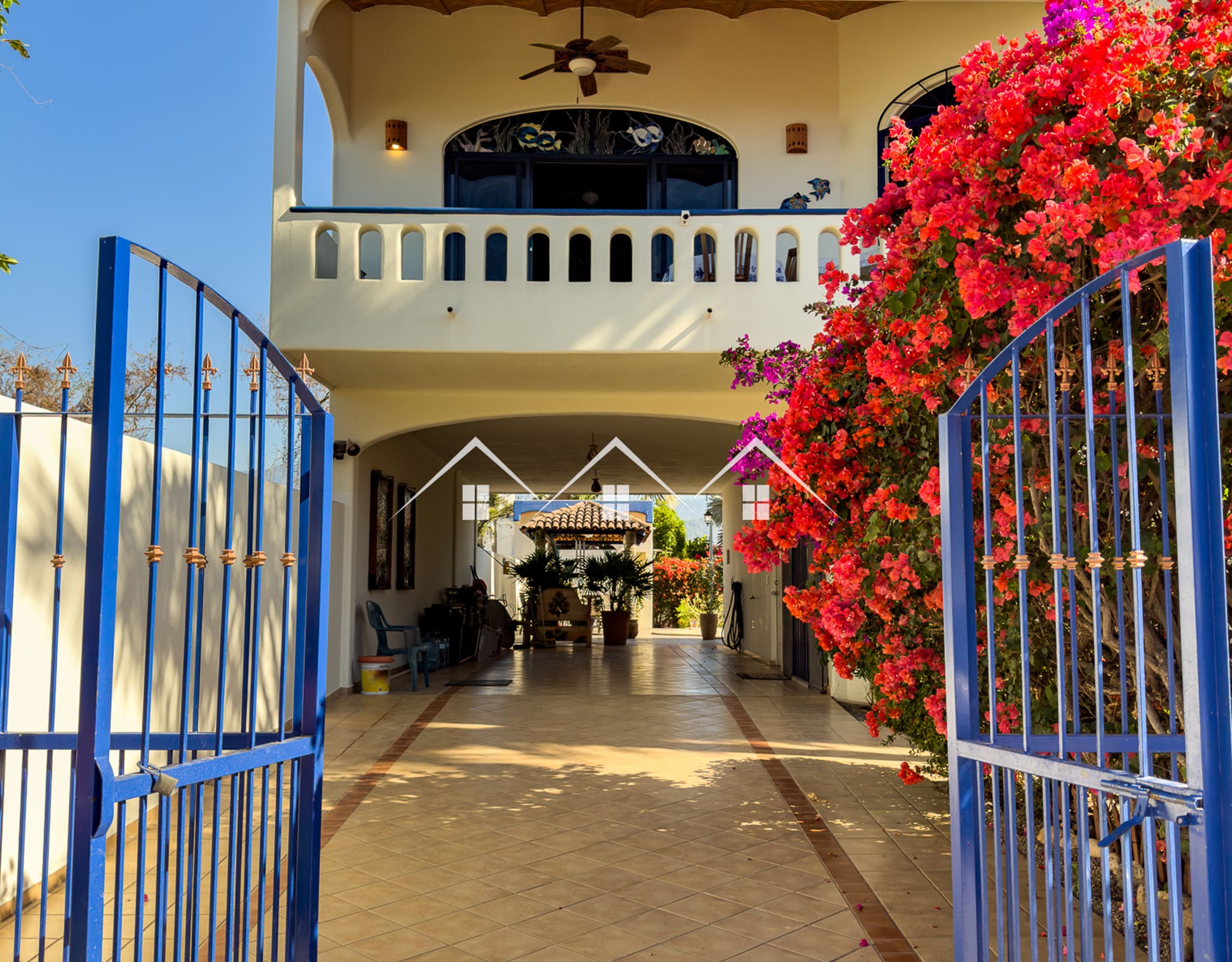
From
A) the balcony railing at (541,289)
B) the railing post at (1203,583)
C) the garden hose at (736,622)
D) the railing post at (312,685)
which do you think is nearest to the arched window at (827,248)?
the balcony railing at (541,289)

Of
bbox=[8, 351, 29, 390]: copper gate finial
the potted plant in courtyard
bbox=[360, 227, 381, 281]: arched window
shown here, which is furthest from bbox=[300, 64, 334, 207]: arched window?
the potted plant in courtyard

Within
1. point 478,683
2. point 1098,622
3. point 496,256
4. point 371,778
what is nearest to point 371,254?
point 496,256

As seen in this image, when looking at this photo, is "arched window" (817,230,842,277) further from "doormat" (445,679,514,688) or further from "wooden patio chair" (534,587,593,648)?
"wooden patio chair" (534,587,593,648)

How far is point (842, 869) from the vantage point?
14.2ft

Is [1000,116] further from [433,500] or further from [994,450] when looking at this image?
[433,500]

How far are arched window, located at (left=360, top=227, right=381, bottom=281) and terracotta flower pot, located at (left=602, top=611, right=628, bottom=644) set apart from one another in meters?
9.50

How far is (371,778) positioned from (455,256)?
14.9ft

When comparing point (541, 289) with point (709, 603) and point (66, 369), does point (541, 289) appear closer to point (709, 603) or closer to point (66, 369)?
point (66, 369)

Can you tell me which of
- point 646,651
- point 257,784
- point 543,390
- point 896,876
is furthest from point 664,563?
point 896,876

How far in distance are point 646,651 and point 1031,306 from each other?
13420mm

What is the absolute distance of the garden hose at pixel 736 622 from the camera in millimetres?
15727

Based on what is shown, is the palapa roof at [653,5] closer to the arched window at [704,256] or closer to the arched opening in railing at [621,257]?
the arched opening in railing at [621,257]

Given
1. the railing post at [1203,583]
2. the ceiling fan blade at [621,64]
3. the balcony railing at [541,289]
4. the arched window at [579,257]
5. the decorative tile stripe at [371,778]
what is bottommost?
the decorative tile stripe at [371,778]

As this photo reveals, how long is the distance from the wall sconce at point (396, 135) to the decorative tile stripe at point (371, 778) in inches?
207
